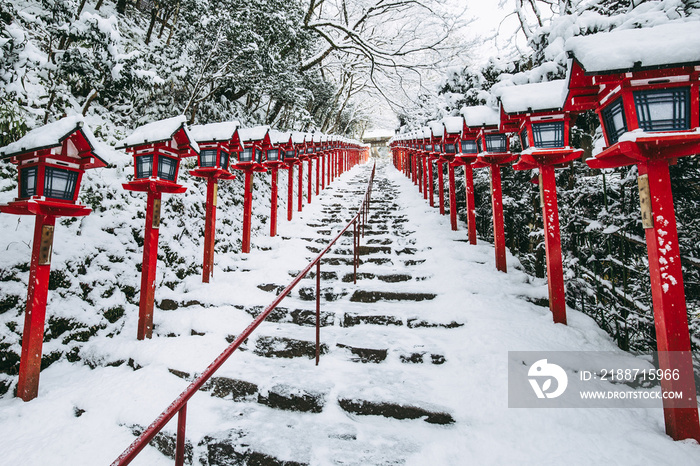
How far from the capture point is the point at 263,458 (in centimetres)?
225

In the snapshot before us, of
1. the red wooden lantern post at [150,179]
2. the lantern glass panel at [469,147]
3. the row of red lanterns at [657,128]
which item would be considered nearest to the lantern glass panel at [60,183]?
the red wooden lantern post at [150,179]

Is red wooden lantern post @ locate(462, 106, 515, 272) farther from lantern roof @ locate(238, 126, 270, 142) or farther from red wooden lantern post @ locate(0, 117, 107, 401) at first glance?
red wooden lantern post @ locate(0, 117, 107, 401)

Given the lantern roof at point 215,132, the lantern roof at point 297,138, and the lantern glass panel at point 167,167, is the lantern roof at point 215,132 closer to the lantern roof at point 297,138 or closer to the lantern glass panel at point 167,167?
the lantern glass panel at point 167,167

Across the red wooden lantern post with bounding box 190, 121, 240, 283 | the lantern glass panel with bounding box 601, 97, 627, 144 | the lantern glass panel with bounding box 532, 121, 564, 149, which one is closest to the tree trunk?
the red wooden lantern post with bounding box 190, 121, 240, 283

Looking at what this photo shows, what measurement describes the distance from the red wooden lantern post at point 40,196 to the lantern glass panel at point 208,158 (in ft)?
6.57

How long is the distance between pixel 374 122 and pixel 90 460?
139ft

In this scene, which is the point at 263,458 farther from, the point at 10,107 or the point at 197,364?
the point at 10,107

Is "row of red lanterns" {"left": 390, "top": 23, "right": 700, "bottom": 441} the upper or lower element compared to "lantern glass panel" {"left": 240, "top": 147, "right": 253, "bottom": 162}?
lower

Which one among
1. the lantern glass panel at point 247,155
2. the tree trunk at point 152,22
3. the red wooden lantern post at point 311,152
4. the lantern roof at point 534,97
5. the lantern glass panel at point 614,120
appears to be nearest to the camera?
the lantern glass panel at point 614,120

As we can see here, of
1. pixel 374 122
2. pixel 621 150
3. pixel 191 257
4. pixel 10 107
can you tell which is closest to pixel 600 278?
pixel 621 150

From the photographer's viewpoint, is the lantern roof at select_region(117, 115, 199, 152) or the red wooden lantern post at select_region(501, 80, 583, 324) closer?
the red wooden lantern post at select_region(501, 80, 583, 324)

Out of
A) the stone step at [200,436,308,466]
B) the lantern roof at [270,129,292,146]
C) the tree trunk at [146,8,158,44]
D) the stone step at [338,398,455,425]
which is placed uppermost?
the tree trunk at [146,8,158,44]

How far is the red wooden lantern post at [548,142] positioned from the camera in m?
3.39

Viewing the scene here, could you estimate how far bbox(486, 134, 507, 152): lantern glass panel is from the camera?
466 cm
